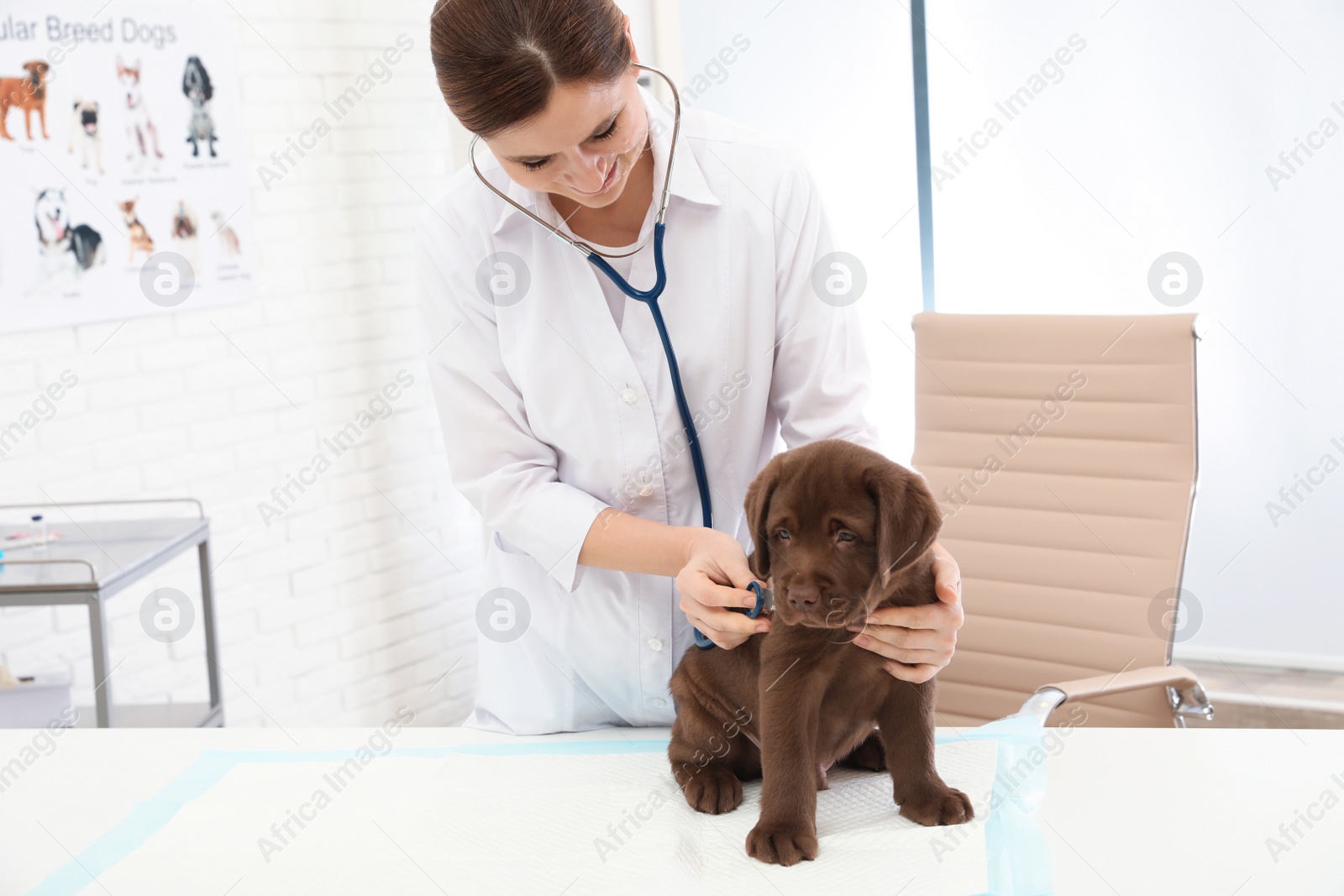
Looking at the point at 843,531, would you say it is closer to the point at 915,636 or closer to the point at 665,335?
the point at 915,636

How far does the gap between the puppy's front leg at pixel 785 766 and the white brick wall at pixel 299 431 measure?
2.22 metres

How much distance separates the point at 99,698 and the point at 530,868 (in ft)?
4.56

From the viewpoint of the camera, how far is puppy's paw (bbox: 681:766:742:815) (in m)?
1.23

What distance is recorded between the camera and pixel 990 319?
210 centimetres

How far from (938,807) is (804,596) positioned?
0.98 feet

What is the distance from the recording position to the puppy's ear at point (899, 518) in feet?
3.60

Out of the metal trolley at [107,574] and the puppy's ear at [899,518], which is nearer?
the puppy's ear at [899,518]

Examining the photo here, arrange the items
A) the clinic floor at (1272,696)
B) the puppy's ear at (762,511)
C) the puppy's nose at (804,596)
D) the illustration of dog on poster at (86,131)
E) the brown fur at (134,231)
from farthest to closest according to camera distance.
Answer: the clinic floor at (1272,696) → the brown fur at (134,231) → the illustration of dog on poster at (86,131) → the puppy's ear at (762,511) → the puppy's nose at (804,596)

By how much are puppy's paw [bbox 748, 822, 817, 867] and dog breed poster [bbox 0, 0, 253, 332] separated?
7.62ft

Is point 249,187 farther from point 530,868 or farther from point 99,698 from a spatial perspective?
point 530,868

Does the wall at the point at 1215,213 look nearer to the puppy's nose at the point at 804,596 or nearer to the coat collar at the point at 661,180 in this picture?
the coat collar at the point at 661,180

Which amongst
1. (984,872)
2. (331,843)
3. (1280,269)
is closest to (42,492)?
(331,843)

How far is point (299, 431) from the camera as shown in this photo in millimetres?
3168

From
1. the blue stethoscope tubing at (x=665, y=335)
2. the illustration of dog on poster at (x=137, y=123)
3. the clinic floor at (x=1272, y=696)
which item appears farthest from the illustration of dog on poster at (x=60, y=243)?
the clinic floor at (x=1272, y=696)
